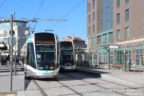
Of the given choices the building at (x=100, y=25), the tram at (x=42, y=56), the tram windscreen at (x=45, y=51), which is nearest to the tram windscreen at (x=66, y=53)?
the tram at (x=42, y=56)

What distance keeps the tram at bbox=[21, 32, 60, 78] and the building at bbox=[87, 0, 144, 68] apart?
1090cm

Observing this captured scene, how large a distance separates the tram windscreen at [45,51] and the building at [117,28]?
11.0 m

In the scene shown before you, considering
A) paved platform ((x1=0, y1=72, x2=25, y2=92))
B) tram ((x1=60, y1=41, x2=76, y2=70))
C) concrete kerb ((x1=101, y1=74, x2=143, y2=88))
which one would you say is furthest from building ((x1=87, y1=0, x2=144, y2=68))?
paved platform ((x1=0, y1=72, x2=25, y2=92))

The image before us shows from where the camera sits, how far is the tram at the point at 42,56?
52.6 ft

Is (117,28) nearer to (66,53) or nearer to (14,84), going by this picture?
(66,53)

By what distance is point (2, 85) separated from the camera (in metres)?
12.3

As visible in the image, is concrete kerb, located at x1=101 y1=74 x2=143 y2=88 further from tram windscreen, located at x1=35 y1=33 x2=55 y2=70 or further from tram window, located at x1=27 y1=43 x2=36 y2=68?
tram window, located at x1=27 y1=43 x2=36 y2=68

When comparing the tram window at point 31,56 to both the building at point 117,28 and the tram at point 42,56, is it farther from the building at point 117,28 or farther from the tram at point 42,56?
the building at point 117,28

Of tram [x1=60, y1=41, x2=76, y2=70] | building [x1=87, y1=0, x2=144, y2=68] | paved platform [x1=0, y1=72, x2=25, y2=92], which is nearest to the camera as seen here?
paved platform [x1=0, y1=72, x2=25, y2=92]

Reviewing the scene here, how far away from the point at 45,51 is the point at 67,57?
832cm

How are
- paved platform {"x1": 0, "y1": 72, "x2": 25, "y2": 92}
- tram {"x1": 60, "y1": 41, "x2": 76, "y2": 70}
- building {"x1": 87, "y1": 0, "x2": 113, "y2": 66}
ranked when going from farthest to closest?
building {"x1": 87, "y1": 0, "x2": 113, "y2": 66}
tram {"x1": 60, "y1": 41, "x2": 76, "y2": 70}
paved platform {"x1": 0, "y1": 72, "x2": 25, "y2": 92}

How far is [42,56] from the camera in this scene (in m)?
16.3

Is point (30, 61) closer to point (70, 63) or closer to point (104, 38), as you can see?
point (70, 63)

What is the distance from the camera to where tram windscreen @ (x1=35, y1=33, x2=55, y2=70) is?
52.9 feet
